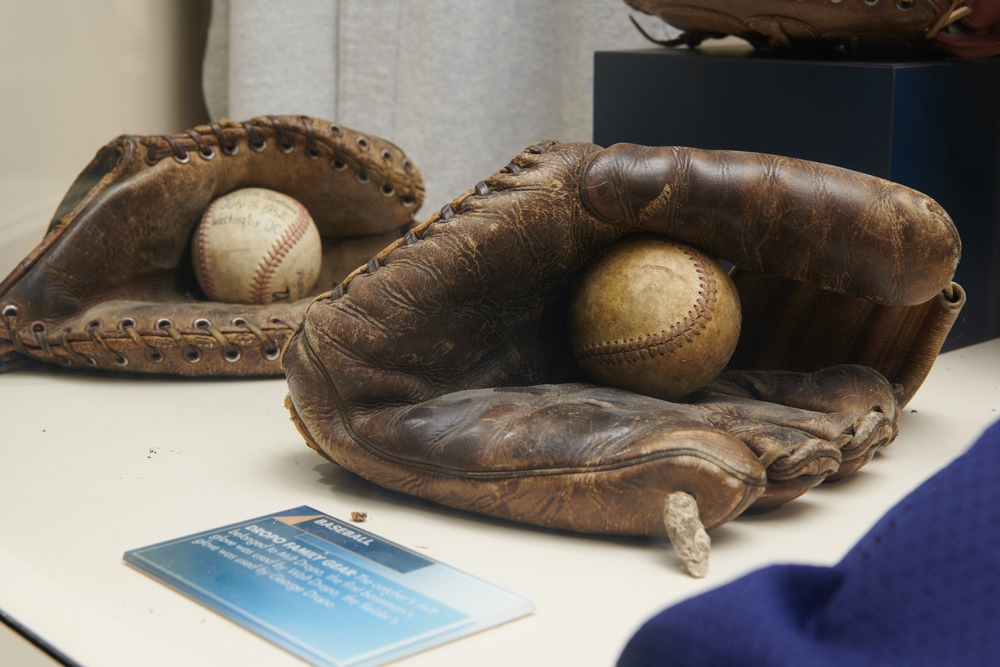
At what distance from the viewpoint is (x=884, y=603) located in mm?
537

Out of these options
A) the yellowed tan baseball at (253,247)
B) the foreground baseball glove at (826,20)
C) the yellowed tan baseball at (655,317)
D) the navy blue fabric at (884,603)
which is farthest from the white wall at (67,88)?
the navy blue fabric at (884,603)

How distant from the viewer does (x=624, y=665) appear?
→ 1.93 ft

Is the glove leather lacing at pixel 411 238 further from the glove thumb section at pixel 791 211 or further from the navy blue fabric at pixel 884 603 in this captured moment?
the navy blue fabric at pixel 884 603

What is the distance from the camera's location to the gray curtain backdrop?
250 cm

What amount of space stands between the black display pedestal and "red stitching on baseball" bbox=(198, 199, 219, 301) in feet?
2.60

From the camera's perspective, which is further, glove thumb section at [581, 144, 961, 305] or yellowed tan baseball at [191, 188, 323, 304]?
yellowed tan baseball at [191, 188, 323, 304]

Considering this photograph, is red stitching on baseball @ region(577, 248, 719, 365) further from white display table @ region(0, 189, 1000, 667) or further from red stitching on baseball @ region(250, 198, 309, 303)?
red stitching on baseball @ region(250, 198, 309, 303)

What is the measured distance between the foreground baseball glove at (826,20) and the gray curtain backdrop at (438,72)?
691 mm

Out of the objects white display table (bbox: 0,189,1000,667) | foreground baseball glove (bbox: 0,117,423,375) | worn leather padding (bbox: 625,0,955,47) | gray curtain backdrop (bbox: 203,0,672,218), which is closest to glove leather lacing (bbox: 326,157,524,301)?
white display table (bbox: 0,189,1000,667)

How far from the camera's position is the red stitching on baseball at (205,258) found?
5.61 ft

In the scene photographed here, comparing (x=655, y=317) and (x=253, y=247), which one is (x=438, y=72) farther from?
(x=655, y=317)

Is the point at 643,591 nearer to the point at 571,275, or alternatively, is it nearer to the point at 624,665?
the point at 624,665

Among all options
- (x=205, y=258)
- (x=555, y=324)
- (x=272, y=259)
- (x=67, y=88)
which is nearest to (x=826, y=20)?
(x=555, y=324)

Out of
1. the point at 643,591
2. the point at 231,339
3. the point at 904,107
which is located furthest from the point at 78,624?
the point at 904,107
